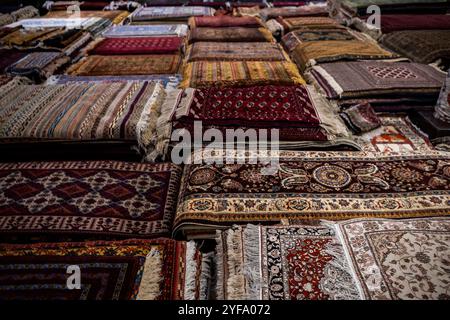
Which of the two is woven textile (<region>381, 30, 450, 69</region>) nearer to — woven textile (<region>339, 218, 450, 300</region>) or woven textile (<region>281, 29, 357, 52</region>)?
woven textile (<region>281, 29, 357, 52</region>)

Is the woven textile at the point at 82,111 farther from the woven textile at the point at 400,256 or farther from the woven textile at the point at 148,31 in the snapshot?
the woven textile at the point at 148,31

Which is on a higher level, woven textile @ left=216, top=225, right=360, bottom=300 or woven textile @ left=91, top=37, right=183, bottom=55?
woven textile @ left=91, top=37, right=183, bottom=55

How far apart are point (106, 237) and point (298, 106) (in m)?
1.10

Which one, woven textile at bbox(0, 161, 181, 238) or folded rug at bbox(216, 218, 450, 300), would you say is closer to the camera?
folded rug at bbox(216, 218, 450, 300)

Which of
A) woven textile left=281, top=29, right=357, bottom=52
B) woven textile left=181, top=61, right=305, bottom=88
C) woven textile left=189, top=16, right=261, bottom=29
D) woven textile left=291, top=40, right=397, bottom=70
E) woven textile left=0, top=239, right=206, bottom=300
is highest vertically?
woven textile left=189, top=16, right=261, bottom=29

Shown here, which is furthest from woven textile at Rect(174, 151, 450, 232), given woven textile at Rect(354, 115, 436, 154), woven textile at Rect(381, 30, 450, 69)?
woven textile at Rect(381, 30, 450, 69)

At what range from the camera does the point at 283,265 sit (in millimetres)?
967

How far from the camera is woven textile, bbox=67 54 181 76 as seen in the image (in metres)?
2.46

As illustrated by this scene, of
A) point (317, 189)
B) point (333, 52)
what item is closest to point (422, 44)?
point (333, 52)

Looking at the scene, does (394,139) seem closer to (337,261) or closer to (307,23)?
(337,261)

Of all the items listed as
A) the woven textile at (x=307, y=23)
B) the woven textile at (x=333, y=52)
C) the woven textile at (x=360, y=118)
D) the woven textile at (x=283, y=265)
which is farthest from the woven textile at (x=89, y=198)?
the woven textile at (x=307, y=23)

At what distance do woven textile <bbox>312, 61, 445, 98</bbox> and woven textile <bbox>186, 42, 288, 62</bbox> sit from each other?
440 mm
